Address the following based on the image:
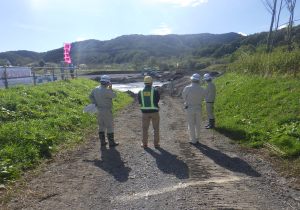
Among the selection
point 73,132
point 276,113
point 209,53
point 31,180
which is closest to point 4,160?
point 31,180

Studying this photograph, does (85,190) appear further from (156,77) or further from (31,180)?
(156,77)

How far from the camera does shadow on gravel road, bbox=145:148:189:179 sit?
8586 millimetres

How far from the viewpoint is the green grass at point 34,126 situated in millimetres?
9648

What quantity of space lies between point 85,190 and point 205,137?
20.8ft

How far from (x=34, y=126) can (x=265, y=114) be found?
26.4 ft

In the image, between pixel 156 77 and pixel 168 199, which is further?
pixel 156 77

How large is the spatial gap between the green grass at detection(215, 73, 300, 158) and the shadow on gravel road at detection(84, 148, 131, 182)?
402cm

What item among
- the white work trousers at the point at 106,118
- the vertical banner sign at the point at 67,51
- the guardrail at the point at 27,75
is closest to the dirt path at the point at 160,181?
the white work trousers at the point at 106,118

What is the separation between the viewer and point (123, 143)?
12.4 m

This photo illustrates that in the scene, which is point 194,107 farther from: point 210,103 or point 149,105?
point 210,103

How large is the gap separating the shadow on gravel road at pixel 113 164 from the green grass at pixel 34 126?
155 centimetres

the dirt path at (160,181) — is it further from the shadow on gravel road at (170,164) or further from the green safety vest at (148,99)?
the green safety vest at (148,99)

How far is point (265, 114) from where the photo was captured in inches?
557

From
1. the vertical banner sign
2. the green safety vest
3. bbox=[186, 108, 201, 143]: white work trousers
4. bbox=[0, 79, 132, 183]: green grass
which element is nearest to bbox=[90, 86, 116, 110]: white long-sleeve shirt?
the green safety vest
